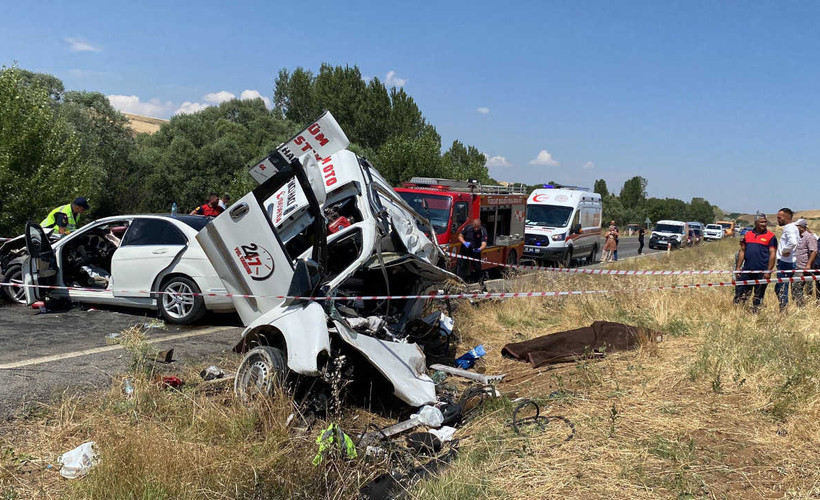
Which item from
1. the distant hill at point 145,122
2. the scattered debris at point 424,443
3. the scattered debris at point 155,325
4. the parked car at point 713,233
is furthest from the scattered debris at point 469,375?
the distant hill at point 145,122

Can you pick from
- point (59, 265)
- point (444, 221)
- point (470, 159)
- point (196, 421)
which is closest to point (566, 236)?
point (444, 221)

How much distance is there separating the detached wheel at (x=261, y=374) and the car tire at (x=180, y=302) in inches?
123

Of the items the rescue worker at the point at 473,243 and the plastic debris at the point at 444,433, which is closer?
the plastic debris at the point at 444,433

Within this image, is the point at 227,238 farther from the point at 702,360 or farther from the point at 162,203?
the point at 162,203

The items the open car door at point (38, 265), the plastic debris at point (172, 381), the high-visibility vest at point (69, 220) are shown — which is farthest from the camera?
the high-visibility vest at point (69, 220)

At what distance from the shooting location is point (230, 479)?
3443 millimetres

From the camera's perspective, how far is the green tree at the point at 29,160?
15.8m

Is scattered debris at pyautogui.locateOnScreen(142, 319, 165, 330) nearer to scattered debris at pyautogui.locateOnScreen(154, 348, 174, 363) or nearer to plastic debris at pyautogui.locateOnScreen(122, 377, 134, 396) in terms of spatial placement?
scattered debris at pyautogui.locateOnScreen(154, 348, 174, 363)

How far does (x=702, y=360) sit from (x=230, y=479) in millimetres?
4692

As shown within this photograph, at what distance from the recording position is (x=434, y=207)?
12.7 metres

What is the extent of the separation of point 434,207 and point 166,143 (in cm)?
2976

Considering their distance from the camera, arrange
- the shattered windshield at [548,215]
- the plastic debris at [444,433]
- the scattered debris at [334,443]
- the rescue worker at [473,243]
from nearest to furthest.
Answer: the scattered debris at [334,443], the plastic debris at [444,433], the rescue worker at [473,243], the shattered windshield at [548,215]

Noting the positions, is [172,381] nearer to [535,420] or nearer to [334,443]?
[334,443]

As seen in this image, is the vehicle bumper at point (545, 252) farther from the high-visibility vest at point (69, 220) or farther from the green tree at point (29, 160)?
the green tree at point (29, 160)
